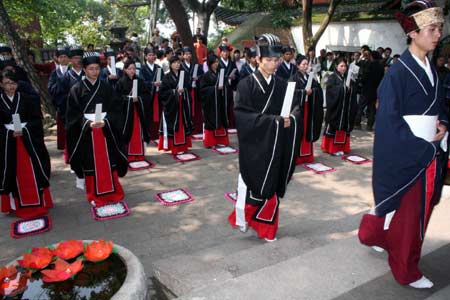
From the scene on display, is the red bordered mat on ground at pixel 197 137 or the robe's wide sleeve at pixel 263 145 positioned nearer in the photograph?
the robe's wide sleeve at pixel 263 145

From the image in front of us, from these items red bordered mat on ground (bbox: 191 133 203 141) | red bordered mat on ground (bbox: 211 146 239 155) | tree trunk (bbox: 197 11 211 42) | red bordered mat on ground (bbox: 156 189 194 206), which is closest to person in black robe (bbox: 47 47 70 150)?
red bordered mat on ground (bbox: 156 189 194 206)

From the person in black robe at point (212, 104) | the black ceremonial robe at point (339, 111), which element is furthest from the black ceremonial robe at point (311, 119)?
the person in black robe at point (212, 104)

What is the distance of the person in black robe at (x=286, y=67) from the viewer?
24.7 feet

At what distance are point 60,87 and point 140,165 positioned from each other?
6.25ft

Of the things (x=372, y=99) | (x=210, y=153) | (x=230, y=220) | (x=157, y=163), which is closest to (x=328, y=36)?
→ (x=372, y=99)

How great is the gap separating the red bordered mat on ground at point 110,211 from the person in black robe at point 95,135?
0.32ft

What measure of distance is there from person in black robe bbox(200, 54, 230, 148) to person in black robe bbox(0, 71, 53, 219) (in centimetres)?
373

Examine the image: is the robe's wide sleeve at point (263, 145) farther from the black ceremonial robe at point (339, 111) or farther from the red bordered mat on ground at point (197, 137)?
the red bordered mat on ground at point (197, 137)

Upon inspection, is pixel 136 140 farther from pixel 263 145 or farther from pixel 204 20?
pixel 204 20

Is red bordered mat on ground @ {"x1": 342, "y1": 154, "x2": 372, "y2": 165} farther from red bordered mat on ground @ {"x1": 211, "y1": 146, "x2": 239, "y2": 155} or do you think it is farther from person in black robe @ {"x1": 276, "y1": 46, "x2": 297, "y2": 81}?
red bordered mat on ground @ {"x1": 211, "y1": 146, "x2": 239, "y2": 155}

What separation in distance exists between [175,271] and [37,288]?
105 centimetres

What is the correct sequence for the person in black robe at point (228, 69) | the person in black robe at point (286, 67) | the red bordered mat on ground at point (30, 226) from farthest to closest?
the person in black robe at point (228, 69)
the person in black robe at point (286, 67)
the red bordered mat on ground at point (30, 226)

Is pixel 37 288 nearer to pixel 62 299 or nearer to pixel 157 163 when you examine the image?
pixel 62 299

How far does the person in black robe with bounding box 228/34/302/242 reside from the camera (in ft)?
13.1
